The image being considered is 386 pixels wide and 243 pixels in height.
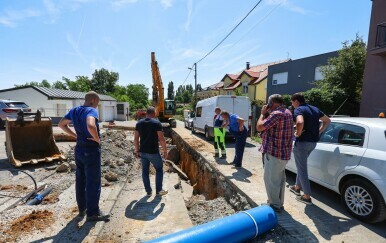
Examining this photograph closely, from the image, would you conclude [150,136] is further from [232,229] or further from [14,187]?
[14,187]

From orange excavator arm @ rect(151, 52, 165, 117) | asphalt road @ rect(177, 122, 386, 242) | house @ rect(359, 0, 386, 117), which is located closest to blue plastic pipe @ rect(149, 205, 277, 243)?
asphalt road @ rect(177, 122, 386, 242)

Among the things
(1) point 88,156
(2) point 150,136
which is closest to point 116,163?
(2) point 150,136

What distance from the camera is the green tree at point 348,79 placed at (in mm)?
15414

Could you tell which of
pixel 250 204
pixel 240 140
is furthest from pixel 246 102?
pixel 250 204

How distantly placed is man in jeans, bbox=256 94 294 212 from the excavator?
1699 centimetres

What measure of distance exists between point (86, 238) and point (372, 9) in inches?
641

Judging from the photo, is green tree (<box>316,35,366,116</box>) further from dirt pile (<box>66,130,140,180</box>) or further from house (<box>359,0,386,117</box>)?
dirt pile (<box>66,130,140,180</box>)

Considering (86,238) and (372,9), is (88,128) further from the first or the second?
(372,9)

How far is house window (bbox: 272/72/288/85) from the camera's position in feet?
79.5

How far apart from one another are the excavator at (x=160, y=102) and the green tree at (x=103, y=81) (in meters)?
50.3

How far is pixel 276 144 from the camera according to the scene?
371cm

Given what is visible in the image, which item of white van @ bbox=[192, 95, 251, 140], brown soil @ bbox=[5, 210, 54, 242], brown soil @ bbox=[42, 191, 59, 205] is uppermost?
white van @ bbox=[192, 95, 251, 140]

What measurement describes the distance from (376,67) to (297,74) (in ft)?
33.9

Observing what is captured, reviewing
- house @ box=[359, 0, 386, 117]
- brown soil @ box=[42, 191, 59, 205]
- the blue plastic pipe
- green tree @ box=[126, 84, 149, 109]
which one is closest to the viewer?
the blue plastic pipe
